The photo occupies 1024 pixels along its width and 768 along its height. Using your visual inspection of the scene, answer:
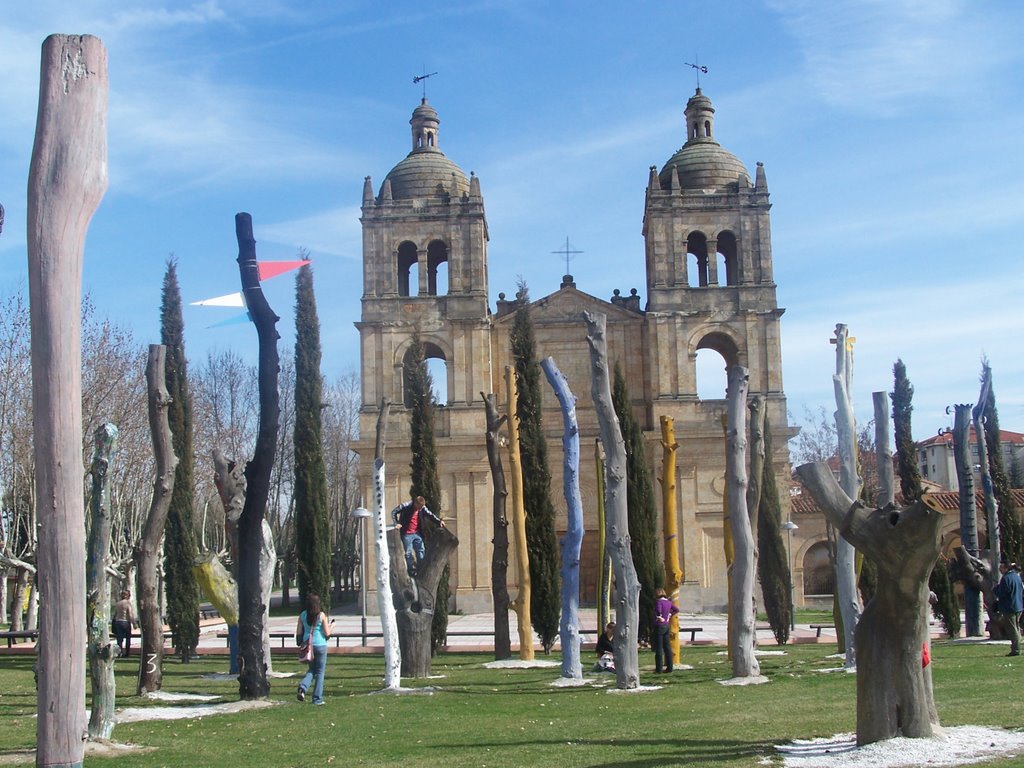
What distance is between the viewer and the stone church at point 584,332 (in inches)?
1758

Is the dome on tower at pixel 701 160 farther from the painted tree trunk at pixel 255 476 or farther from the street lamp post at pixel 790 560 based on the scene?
the painted tree trunk at pixel 255 476

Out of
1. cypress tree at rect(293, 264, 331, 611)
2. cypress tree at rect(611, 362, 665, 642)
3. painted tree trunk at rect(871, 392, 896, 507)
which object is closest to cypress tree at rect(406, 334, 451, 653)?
cypress tree at rect(293, 264, 331, 611)

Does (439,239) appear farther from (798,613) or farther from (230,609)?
(230,609)

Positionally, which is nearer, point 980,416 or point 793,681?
point 793,681

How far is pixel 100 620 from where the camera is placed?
14.0m

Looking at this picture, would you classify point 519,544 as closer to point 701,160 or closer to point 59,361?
point 59,361

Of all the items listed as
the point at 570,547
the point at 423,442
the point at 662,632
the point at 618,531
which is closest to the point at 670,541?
the point at 662,632

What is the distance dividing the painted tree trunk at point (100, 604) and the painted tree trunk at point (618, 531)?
714 centimetres

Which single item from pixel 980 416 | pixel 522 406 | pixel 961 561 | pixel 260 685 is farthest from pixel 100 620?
pixel 980 416

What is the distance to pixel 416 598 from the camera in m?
19.0

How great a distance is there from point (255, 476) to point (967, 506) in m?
16.1

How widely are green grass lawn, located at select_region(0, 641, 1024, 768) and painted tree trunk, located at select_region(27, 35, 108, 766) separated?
4956mm

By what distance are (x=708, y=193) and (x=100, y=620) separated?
35926 mm

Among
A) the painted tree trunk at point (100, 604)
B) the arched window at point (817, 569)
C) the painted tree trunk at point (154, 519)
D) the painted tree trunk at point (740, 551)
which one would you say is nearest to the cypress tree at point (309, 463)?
the painted tree trunk at point (154, 519)
